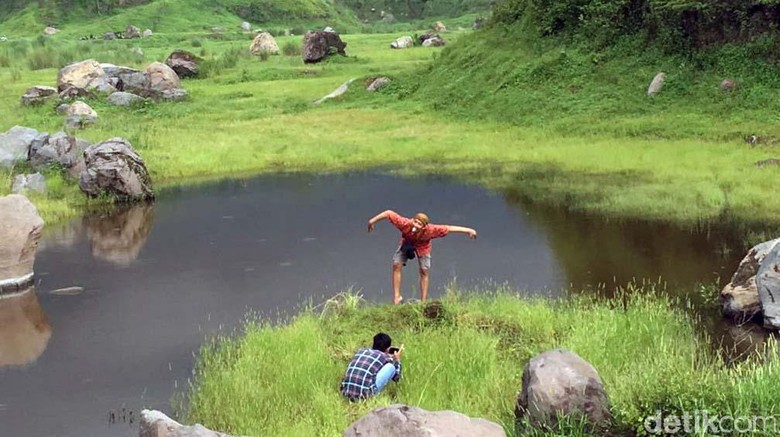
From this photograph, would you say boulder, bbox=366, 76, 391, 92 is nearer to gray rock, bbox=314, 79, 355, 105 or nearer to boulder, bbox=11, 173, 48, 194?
gray rock, bbox=314, 79, 355, 105

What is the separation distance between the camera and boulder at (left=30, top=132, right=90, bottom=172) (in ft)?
89.6

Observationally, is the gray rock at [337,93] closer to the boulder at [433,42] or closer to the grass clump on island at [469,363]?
the grass clump on island at [469,363]

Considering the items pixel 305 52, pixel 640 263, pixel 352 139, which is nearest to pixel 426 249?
pixel 640 263

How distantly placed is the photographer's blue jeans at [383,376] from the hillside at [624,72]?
65.7 ft

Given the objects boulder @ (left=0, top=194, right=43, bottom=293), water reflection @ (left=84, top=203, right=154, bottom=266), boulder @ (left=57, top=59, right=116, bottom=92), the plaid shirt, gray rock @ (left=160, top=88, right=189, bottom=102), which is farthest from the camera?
boulder @ (left=57, top=59, right=116, bottom=92)

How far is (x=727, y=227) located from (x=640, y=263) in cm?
324

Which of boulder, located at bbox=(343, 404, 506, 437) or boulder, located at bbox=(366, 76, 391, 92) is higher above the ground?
boulder, located at bbox=(366, 76, 391, 92)

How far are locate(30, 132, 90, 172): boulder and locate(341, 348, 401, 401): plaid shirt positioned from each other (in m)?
19.0

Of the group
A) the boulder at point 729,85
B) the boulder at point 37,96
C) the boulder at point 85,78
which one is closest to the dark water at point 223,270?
the boulder at point 729,85

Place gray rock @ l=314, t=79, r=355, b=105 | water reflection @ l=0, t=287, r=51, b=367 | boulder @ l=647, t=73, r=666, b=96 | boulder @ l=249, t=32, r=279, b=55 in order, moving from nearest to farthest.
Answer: water reflection @ l=0, t=287, r=51, b=367, boulder @ l=647, t=73, r=666, b=96, gray rock @ l=314, t=79, r=355, b=105, boulder @ l=249, t=32, r=279, b=55

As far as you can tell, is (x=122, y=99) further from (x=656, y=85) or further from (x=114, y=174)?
(x=656, y=85)

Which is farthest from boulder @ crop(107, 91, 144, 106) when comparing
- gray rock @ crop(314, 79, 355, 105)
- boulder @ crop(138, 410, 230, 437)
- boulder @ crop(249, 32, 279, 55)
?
boulder @ crop(138, 410, 230, 437)

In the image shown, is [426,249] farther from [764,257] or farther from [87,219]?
[87,219]

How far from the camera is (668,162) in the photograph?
25328 mm
